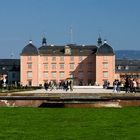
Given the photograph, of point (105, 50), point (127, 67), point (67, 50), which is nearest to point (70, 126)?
point (105, 50)

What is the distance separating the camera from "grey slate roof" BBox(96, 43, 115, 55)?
111375 millimetres

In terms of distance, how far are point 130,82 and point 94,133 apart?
3158 cm

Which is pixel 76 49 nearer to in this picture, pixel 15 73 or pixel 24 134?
pixel 15 73

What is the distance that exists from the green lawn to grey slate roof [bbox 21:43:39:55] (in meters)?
97.1

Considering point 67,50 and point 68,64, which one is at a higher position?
point 67,50

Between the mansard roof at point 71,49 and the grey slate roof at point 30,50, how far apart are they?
5.28 feet

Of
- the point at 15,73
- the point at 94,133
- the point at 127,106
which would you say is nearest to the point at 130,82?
the point at 127,106

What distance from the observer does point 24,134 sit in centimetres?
1128

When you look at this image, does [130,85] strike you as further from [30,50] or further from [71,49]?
[71,49]

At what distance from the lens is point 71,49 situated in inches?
4515

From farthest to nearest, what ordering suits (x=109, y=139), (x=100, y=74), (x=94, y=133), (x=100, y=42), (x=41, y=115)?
(x=100, y=42) → (x=100, y=74) → (x=41, y=115) → (x=94, y=133) → (x=109, y=139)

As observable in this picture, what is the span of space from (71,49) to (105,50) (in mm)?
7261

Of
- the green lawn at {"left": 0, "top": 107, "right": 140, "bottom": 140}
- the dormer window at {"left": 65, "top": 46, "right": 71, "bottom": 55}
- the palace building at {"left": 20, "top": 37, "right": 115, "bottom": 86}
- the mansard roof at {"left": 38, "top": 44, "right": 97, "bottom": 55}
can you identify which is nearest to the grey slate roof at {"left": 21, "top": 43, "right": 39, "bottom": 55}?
the palace building at {"left": 20, "top": 37, "right": 115, "bottom": 86}

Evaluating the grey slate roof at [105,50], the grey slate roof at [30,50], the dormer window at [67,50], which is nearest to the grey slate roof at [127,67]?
the grey slate roof at [105,50]
